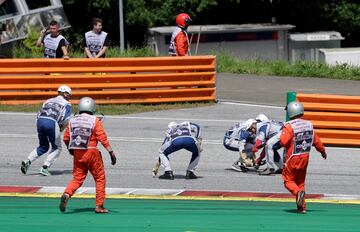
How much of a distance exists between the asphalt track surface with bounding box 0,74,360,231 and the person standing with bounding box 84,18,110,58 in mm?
1941

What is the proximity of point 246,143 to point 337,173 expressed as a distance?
1.64 metres

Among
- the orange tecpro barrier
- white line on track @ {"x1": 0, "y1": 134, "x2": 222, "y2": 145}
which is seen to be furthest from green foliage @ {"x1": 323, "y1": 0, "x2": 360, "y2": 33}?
white line on track @ {"x1": 0, "y1": 134, "x2": 222, "y2": 145}

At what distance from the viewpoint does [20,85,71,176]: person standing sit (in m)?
16.1

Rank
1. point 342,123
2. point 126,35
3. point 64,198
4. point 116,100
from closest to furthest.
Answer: point 64,198 < point 342,123 < point 116,100 < point 126,35

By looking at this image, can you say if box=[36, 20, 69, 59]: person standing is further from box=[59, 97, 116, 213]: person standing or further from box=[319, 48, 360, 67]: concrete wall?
box=[319, 48, 360, 67]: concrete wall

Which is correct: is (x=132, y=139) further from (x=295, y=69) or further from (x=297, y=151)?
(x=295, y=69)

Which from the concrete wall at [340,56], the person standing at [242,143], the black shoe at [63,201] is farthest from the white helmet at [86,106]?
the concrete wall at [340,56]

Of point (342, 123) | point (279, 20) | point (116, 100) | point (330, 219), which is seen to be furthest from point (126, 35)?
point (330, 219)

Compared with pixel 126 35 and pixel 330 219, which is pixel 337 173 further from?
pixel 126 35

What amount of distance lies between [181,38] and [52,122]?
26.6ft

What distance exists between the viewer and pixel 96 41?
23.4 metres

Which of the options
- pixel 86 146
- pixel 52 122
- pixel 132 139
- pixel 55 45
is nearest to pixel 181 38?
pixel 55 45

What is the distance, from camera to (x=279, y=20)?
49.3 meters

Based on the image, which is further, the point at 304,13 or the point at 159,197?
the point at 304,13
